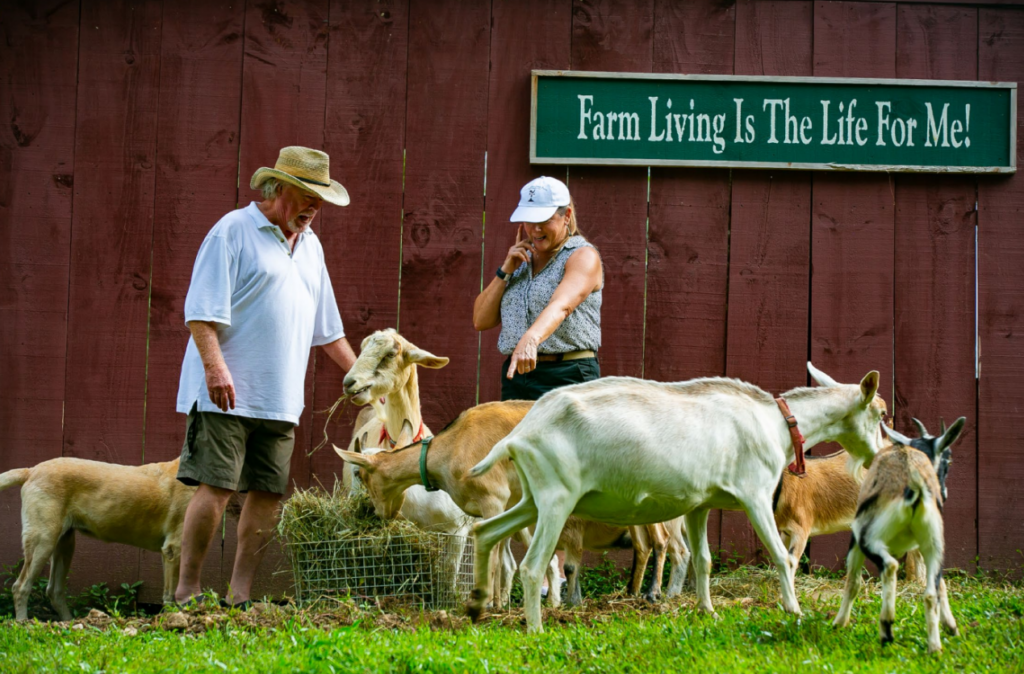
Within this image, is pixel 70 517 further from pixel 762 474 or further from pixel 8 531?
pixel 762 474

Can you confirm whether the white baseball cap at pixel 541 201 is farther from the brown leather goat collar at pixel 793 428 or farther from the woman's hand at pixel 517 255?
the brown leather goat collar at pixel 793 428

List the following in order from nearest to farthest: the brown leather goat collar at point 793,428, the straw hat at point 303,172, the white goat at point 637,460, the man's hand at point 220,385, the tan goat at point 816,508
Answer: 1. the white goat at point 637,460
2. the brown leather goat collar at point 793,428
3. the man's hand at point 220,385
4. the straw hat at point 303,172
5. the tan goat at point 816,508

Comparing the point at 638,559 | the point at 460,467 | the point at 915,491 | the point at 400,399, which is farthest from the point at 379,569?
the point at 915,491

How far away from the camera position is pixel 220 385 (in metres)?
5.29

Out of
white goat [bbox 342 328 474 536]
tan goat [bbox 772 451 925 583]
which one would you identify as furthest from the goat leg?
white goat [bbox 342 328 474 536]

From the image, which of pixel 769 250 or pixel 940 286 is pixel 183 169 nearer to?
pixel 769 250

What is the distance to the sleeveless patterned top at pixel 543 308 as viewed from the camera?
582 centimetres

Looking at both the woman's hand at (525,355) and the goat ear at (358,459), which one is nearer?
the woman's hand at (525,355)

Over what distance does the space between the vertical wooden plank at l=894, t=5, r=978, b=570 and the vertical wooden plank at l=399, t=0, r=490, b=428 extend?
115 inches

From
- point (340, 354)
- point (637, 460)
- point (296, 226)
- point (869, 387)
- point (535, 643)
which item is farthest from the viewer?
point (340, 354)

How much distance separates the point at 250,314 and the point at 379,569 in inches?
61.1

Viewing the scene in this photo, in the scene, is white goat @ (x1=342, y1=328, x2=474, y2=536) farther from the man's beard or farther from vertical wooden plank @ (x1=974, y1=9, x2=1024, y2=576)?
vertical wooden plank @ (x1=974, y1=9, x2=1024, y2=576)

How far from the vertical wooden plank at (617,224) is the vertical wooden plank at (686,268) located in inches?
3.1

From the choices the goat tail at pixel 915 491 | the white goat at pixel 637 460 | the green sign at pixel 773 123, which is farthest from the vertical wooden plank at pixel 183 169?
the goat tail at pixel 915 491
